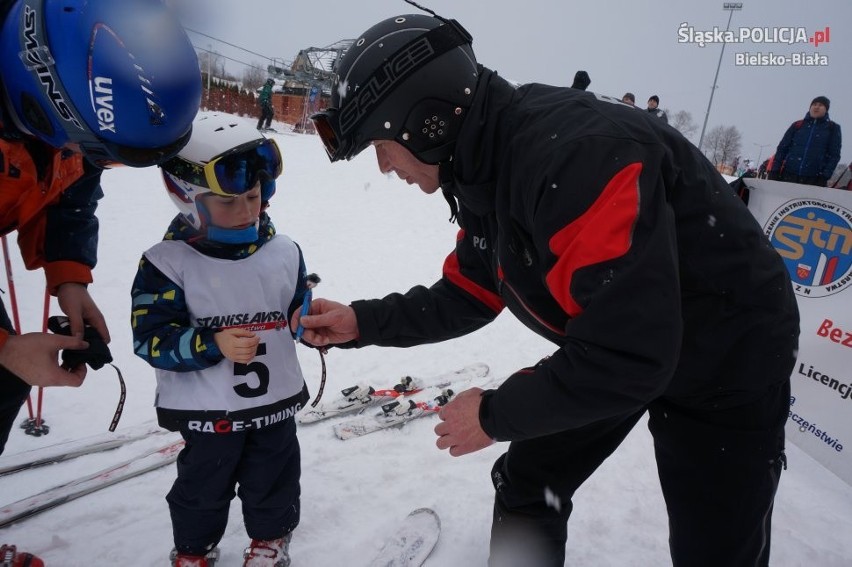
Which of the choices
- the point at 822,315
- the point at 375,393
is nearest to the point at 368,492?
the point at 375,393

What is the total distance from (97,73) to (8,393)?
1.39 meters

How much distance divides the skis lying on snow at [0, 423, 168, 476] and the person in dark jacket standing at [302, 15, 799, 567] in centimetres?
248

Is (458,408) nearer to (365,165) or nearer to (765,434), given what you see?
(765,434)

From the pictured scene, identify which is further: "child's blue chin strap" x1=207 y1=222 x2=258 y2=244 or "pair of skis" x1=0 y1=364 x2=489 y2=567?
"pair of skis" x1=0 y1=364 x2=489 y2=567

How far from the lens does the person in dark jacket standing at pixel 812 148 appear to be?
30.3ft

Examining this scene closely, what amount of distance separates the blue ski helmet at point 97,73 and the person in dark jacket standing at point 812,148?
37.7 feet

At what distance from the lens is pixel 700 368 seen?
155 centimetres

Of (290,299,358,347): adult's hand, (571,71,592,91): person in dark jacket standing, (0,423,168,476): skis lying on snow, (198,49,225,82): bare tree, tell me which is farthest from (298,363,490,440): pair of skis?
(198,49,225,82): bare tree

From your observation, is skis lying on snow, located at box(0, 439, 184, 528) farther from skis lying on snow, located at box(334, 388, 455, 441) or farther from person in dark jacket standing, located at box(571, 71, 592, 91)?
person in dark jacket standing, located at box(571, 71, 592, 91)

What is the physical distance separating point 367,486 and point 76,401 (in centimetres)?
233

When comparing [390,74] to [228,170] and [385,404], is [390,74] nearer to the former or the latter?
[228,170]

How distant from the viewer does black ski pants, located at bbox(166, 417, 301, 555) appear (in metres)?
2.04

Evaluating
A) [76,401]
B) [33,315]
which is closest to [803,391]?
[76,401]

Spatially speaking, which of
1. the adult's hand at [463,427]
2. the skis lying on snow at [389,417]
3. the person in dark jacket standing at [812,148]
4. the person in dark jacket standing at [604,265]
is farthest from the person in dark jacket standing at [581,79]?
the adult's hand at [463,427]
